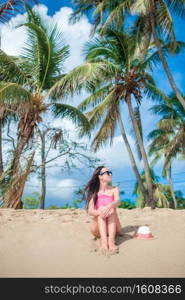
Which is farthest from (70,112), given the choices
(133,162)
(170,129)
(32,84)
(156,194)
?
(156,194)

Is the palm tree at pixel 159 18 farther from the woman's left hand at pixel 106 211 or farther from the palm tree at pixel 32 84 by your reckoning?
the woman's left hand at pixel 106 211

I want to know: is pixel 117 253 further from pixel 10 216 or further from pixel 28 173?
pixel 28 173

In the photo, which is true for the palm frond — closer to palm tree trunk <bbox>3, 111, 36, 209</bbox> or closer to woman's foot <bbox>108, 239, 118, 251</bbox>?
palm tree trunk <bbox>3, 111, 36, 209</bbox>

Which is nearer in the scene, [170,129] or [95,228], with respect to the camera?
[95,228]

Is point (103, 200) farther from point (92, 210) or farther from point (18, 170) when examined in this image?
point (18, 170)

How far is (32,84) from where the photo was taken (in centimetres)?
1138

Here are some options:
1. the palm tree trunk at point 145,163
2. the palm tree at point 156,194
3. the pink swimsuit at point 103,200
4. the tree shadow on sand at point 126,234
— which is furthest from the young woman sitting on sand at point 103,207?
the palm tree at point 156,194

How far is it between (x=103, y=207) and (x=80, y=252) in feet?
2.52

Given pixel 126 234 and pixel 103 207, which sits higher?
pixel 103 207

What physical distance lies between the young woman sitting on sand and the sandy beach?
202 millimetres

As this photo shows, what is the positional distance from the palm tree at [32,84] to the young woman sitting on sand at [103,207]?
16.1ft

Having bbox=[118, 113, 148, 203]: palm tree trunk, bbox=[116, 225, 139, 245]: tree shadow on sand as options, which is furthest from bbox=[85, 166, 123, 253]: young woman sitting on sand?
bbox=[118, 113, 148, 203]: palm tree trunk

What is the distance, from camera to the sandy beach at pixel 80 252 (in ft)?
13.8

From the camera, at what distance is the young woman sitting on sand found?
4.80 metres
